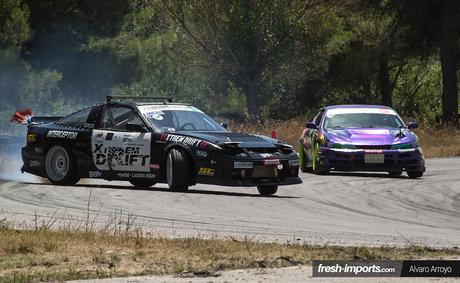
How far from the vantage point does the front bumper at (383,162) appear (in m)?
20.5

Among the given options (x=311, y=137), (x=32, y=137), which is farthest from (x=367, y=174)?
(x=32, y=137)

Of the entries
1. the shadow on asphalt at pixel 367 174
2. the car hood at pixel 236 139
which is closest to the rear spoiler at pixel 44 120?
the car hood at pixel 236 139

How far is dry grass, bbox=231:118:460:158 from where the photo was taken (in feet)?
101

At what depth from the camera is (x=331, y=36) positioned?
151 ft

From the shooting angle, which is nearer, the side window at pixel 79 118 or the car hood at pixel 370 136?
the side window at pixel 79 118

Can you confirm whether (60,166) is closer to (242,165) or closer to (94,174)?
(94,174)

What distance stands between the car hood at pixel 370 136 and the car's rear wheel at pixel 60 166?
5.23 meters

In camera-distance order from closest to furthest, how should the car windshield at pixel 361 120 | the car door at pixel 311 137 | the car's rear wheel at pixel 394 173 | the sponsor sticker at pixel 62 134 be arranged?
1. the sponsor sticker at pixel 62 134
2. the car's rear wheel at pixel 394 173
3. the car door at pixel 311 137
4. the car windshield at pixel 361 120

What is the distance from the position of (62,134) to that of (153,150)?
2.01 meters

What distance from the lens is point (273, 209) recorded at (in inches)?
591

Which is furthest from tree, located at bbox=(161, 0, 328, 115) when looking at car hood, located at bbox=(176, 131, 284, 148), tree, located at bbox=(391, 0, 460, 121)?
car hood, located at bbox=(176, 131, 284, 148)

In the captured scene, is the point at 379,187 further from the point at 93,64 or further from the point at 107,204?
the point at 93,64

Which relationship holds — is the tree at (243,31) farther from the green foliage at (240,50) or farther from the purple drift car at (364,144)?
the purple drift car at (364,144)

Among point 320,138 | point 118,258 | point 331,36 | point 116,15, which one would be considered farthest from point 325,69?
point 118,258
